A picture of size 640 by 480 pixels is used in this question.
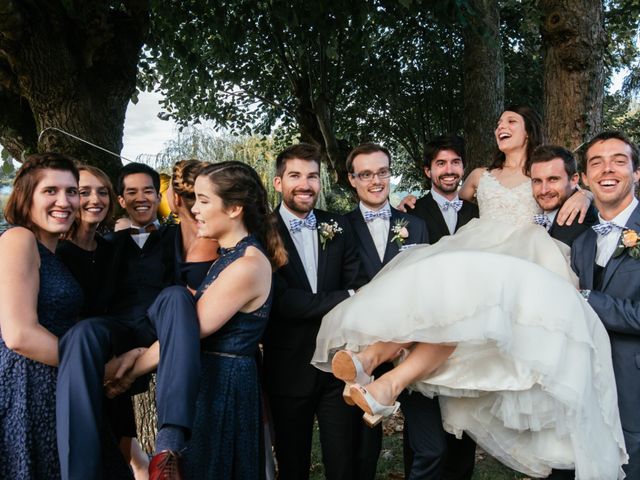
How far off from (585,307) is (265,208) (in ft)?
5.74

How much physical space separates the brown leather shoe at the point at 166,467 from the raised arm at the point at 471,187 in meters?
3.35

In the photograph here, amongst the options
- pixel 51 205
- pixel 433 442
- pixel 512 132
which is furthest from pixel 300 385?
pixel 512 132

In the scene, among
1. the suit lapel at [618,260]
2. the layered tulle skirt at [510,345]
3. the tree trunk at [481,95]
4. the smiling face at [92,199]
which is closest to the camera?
the layered tulle skirt at [510,345]

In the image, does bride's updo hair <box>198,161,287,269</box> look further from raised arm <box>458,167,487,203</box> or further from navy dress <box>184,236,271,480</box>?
raised arm <box>458,167,487,203</box>

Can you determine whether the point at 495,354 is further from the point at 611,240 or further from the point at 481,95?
the point at 481,95

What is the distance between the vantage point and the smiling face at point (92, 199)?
3.68 m

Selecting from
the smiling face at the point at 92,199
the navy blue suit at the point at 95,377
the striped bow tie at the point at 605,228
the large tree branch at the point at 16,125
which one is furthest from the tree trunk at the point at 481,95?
the navy blue suit at the point at 95,377

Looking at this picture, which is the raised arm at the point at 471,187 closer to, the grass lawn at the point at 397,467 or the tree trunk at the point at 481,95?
the grass lawn at the point at 397,467

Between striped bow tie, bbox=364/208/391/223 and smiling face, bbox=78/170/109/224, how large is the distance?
1812 mm

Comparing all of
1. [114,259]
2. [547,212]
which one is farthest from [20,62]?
[547,212]

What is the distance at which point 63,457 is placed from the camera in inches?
96.4

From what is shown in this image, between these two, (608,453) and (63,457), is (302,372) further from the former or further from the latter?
(608,453)

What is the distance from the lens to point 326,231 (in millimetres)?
3539

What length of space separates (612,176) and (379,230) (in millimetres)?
1487
